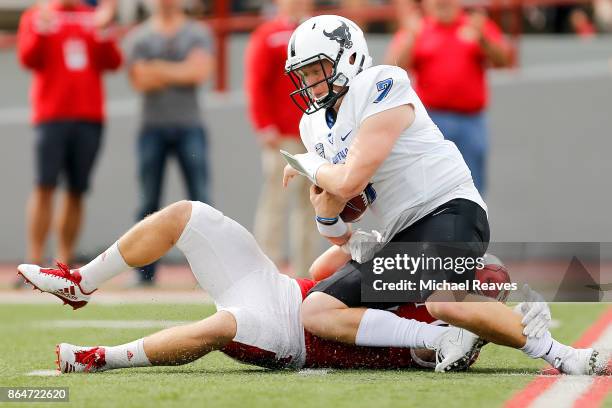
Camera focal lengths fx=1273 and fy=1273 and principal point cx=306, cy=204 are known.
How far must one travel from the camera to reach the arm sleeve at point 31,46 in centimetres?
977

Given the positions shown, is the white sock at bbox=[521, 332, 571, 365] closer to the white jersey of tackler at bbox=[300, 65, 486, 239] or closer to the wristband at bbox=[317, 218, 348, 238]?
the white jersey of tackler at bbox=[300, 65, 486, 239]

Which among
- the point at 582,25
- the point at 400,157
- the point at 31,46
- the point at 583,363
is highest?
the point at 31,46

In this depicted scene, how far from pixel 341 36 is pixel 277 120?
14.9ft

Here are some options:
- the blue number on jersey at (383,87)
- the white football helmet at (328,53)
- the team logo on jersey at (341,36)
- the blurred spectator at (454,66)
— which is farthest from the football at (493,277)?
the blurred spectator at (454,66)

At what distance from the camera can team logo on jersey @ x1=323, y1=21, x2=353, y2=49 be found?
520cm

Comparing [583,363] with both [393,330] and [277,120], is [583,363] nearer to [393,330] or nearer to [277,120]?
[393,330]

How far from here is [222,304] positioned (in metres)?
5.12

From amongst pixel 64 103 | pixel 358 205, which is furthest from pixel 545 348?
pixel 64 103

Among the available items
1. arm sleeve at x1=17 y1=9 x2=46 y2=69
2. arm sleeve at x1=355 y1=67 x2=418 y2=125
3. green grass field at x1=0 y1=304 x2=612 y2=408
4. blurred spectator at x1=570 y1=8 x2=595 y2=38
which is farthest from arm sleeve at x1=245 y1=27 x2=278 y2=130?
arm sleeve at x1=355 y1=67 x2=418 y2=125

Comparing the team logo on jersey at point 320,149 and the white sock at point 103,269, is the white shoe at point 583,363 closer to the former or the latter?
the team logo on jersey at point 320,149

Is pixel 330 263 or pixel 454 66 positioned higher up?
pixel 454 66

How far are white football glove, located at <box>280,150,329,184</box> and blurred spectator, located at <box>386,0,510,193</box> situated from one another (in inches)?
182

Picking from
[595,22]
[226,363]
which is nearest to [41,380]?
[226,363]

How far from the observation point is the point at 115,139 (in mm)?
11641
